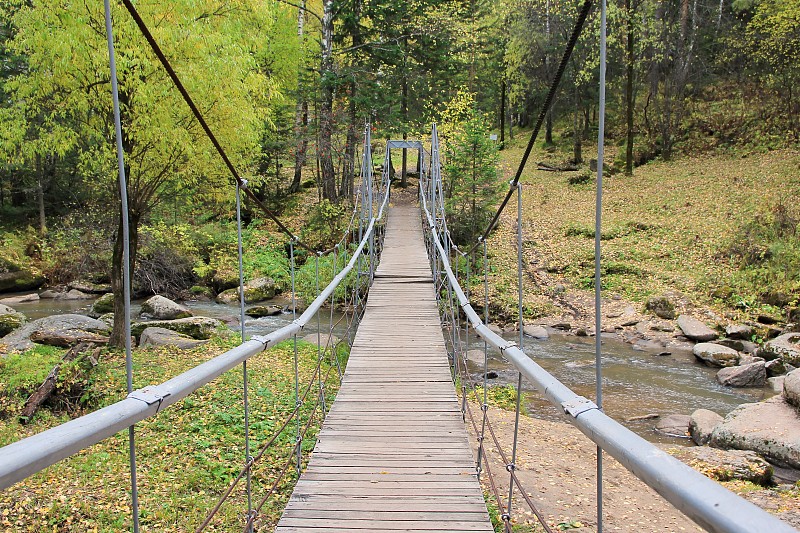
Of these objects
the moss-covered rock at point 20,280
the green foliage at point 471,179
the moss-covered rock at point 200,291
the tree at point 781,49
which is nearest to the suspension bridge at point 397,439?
the green foliage at point 471,179

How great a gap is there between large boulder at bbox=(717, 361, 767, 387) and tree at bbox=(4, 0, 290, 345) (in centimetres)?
719

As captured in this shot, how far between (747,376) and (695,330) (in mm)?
2070

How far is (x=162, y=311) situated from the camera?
10.4m

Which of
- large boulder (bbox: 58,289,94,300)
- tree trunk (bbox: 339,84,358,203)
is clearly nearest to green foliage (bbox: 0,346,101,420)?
large boulder (bbox: 58,289,94,300)

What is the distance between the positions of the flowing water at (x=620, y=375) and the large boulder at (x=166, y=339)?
151 centimetres

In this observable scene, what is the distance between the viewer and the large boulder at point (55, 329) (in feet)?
23.5

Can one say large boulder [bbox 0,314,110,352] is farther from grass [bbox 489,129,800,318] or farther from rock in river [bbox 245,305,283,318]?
grass [bbox 489,129,800,318]

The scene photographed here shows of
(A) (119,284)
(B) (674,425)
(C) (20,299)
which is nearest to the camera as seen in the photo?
(B) (674,425)

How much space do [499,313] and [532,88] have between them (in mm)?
14357

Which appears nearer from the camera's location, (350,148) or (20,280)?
(20,280)

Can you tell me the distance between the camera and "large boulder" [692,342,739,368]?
27.4 feet

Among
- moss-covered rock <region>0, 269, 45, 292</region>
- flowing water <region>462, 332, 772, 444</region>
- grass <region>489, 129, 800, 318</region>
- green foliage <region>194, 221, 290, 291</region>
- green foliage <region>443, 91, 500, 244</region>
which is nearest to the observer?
flowing water <region>462, 332, 772, 444</region>

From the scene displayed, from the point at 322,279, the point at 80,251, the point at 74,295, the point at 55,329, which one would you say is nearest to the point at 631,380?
the point at 322,279

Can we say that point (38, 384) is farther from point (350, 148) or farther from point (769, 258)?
point (769, 258)
